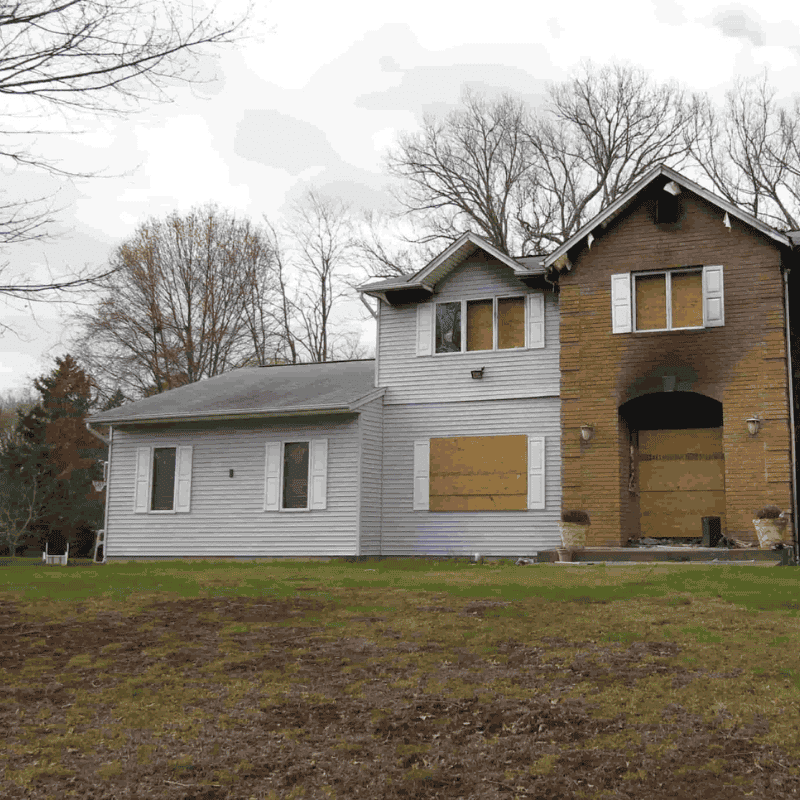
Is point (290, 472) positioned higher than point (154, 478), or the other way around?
point (290, 472)

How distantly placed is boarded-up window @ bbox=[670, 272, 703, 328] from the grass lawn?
799 cm

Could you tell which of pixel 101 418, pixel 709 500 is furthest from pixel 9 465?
pixel 709 500

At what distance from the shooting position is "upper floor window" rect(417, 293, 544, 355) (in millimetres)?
18938

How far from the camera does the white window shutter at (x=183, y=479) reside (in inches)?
806

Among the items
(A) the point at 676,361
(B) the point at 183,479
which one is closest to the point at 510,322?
(A) the point at 676,361

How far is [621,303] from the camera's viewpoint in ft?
57.3

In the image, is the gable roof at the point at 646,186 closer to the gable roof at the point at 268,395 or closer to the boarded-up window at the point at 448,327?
the boarded-up window at the point at 448,327

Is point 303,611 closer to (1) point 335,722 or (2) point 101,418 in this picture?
(1) point 335,722

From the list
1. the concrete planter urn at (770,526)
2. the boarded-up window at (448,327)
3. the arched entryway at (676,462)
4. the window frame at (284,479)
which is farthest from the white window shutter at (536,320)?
the concrete planter urn at (770,526)

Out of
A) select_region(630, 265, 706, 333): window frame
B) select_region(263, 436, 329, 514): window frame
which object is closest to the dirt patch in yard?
select_region(630, 265, 706, 333): window frame

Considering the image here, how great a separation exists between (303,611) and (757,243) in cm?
1174

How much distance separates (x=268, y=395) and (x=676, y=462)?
8.81 meters

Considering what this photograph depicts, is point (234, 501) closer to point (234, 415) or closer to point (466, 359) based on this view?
point (234, 415)

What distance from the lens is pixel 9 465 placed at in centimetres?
3562
